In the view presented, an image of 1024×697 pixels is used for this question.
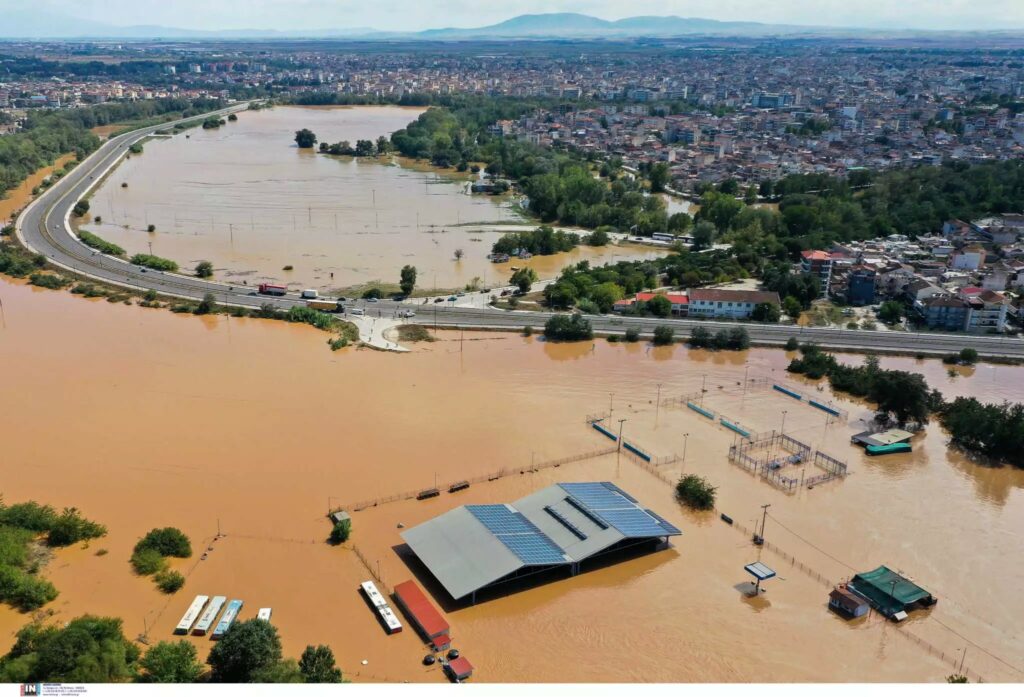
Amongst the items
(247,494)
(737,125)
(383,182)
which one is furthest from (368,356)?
(737,125)

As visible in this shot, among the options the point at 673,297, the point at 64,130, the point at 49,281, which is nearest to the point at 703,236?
the point at 673,297

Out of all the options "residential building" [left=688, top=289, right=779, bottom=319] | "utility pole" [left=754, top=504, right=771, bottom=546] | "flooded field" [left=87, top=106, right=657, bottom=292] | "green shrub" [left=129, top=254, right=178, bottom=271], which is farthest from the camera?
"flooded field" [left=87, top=106, right=657, bottom=292]

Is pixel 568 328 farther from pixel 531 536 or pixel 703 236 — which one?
pixel 703 236

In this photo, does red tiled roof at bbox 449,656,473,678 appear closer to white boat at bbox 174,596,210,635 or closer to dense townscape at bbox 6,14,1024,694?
dense townscape at bbox 6,14,1024,694

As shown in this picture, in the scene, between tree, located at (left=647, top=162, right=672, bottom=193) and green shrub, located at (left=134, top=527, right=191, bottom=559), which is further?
tree, located at (left=647, top=162, right=672, bottom=193)

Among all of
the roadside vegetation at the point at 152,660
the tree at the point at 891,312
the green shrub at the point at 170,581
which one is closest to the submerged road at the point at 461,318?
the tree at the point at 891,312

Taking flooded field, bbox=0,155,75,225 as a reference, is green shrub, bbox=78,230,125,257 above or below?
below

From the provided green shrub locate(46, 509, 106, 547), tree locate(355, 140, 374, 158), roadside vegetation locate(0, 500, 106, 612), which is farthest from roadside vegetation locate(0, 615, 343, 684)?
tree locate(355, 140, 374, 158)
